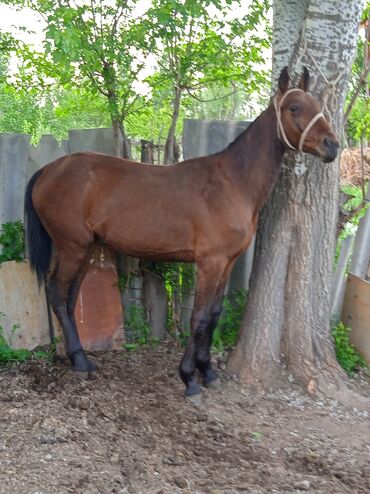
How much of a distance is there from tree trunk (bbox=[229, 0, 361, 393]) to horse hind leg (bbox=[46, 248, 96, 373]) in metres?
1.20

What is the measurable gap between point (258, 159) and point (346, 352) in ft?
5.91

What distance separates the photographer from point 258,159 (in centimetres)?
478

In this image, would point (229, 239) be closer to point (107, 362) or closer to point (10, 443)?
point (107, 362)

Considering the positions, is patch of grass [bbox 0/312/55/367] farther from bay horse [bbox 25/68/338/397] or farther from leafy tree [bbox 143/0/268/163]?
leafy tree [bbox 143/0/268/163]

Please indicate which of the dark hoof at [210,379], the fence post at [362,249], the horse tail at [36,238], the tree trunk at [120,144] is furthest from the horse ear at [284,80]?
the dark hoof at [210,379]

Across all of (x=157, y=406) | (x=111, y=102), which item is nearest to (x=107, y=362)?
(x=157, y=406)

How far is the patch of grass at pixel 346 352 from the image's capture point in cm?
532

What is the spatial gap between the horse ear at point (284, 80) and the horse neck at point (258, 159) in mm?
177

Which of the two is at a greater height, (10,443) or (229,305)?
(229,305)

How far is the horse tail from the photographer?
5203 millimetres

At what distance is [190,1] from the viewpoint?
4.57 meters

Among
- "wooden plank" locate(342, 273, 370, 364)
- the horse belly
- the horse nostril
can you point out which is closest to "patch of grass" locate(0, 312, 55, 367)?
the horse belly

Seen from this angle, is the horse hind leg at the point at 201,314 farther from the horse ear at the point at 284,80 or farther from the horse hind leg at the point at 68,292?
the horse ear at the point at 284,80

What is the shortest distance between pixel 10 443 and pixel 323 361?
2.41 m
